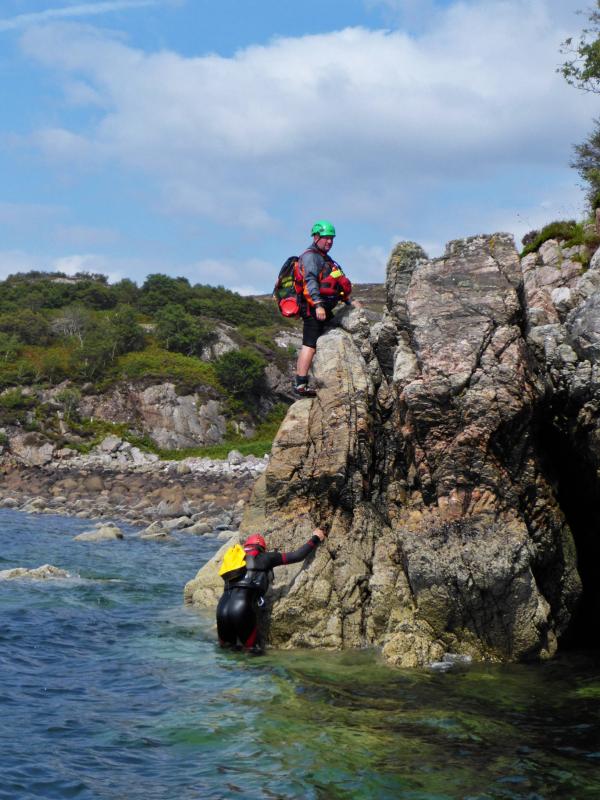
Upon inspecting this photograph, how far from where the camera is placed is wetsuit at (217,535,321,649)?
14703 millimetres

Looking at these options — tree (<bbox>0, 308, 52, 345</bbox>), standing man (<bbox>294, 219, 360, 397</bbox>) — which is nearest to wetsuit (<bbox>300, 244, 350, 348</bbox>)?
standing man (<bbox>294, 219, 360, 397</bbox>)

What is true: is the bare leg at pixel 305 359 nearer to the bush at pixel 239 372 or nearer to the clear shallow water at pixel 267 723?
the clear shallow water at pixel 267 723

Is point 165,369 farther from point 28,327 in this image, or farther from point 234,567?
point 234,567

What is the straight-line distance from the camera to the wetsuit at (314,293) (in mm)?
17016

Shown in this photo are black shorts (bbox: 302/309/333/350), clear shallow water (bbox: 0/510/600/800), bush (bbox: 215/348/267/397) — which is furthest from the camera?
bush (bbox: 215/348/267/397)

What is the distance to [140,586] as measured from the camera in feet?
73.0

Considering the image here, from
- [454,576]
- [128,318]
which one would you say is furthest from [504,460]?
[128,318]

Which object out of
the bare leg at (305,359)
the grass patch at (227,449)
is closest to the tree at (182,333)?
the grass patch at (227,449)

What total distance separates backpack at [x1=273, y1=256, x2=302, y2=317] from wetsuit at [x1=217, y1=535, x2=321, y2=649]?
5.16 meters

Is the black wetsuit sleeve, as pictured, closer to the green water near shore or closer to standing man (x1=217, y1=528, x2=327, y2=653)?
standing man (x1=217, y1=528, x2=327, y2=653)

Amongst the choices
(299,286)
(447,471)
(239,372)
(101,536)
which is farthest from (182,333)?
(447,471)

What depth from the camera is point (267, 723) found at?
10836 millimetres

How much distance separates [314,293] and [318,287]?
0.55 feet

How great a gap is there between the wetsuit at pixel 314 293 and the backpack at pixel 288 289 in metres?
0.23
